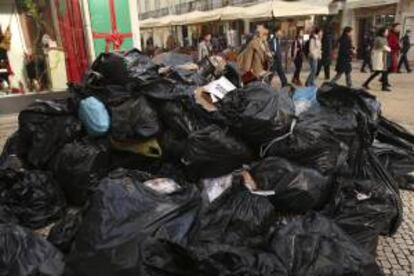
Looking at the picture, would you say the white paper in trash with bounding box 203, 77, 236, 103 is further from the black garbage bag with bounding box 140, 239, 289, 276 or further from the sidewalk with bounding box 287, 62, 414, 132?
the sidewalk with bounding box 287, 62, 414, 132

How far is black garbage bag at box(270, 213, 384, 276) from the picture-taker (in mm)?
1975

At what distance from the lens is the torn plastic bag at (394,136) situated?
3738mm

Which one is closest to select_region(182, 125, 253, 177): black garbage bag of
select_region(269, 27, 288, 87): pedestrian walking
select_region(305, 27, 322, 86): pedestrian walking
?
select_region(269, 27, 288, 87): pedestrian walking

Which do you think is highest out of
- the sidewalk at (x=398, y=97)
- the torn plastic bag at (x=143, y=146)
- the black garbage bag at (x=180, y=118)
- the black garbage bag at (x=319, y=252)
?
the black garbage bag at (x=180, y=118)

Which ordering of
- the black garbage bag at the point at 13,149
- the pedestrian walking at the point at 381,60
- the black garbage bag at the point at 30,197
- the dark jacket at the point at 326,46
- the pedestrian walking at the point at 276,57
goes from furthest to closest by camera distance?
the dark jacket at the point at 326,46 < the pedestrian walking at the point at 276,57 < the pedestrian walking at the point at 381,60 < the black garbage bag at the point at 13,149 < the black garbage bag at the point at 30,197

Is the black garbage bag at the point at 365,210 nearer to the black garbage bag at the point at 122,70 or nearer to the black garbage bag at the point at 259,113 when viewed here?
the black garbage bag at the point at 259,113

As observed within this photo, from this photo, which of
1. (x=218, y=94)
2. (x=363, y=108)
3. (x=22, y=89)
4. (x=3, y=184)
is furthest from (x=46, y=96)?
(x=363, y=108)

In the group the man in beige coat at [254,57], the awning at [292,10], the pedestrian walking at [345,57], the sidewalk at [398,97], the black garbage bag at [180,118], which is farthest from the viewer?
the awning at [292,10]

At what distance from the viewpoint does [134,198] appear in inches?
85.7

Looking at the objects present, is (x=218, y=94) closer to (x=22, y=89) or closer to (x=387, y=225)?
(x=387, y=225)

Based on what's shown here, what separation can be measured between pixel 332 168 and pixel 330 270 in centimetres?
100

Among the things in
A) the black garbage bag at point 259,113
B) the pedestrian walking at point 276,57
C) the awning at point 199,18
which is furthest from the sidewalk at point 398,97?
the awning at point 199,18

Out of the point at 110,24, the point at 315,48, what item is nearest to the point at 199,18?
the point at 315,48

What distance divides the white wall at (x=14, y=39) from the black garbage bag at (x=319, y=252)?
7.11 metres
